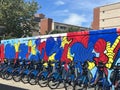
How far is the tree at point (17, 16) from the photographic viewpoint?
138 feet

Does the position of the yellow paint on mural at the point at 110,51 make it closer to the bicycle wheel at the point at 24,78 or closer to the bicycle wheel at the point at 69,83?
the bicycle wheel at the point at 69,83

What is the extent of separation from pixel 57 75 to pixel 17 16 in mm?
29264

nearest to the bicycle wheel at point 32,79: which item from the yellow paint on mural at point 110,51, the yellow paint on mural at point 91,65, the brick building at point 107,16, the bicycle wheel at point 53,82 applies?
the bicycle wheel at point 53,82

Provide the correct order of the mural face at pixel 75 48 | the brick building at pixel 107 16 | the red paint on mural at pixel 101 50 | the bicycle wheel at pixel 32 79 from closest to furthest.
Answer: the mural face at pixel 75 48 < the red paint on mural at pixel 101 50 < the bicycle wheel at pixel 32 79 < the brick building at pixel 107 16

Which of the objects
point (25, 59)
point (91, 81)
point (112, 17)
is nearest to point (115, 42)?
point (91, 81)

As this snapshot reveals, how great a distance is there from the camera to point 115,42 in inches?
A: 505

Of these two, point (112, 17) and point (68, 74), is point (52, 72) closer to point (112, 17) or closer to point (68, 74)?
point (68, 74)

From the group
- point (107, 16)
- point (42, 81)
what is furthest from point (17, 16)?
point (107, 16)

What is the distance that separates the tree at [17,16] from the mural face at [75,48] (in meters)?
21.9

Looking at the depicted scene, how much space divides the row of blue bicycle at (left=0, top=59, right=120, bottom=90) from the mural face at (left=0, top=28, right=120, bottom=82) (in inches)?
16.4

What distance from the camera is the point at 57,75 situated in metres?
14.4

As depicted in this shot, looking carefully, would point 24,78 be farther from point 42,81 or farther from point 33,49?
point 42,81

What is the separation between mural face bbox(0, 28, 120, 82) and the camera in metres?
13.0

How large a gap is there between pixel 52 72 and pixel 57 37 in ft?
6.93
